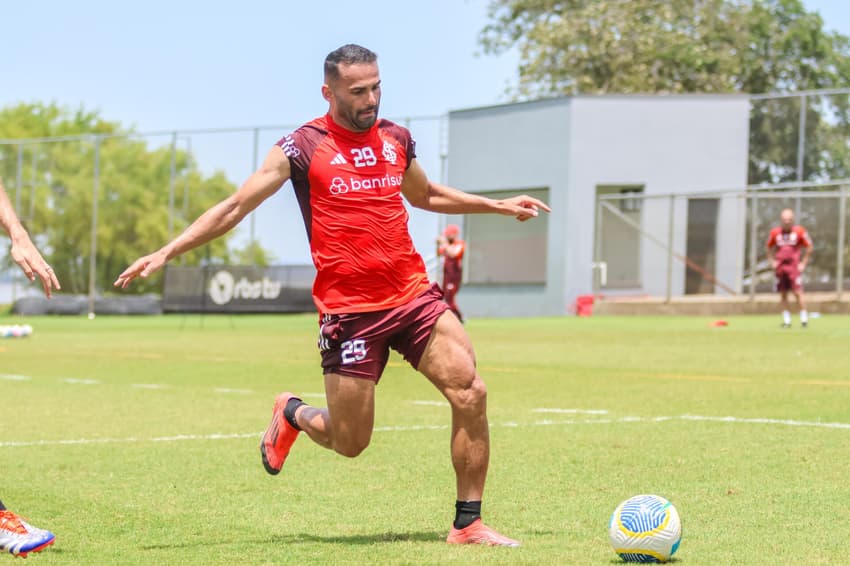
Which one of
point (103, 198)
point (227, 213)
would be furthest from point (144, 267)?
point (103, 198)

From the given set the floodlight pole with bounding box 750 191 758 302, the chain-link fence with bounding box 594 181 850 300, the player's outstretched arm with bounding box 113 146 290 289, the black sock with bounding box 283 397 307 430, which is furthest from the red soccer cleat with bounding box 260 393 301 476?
the floodlight pole with bounding box 750 191 758 302

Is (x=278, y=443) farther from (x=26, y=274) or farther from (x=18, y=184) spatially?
(x=18, y=184)

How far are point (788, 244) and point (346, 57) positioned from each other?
23227 mm

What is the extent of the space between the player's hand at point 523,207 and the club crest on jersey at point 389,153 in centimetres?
75

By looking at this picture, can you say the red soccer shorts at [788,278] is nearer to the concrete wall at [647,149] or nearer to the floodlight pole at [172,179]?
the concrete wall at [647,149]

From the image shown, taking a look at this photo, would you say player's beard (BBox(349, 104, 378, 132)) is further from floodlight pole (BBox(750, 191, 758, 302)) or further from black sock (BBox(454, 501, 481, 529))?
floodlight pole (BBox(750, 191, 758, 302))

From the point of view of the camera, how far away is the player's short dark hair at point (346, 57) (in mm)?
6535

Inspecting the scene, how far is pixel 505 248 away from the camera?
45250 millimetres

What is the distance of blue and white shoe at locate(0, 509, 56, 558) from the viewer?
6.09m

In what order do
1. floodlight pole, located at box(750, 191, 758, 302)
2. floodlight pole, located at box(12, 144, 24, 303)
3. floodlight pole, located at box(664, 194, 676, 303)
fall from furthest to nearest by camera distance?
1. floodlight pole, located at box(12, 144, 24, 303)
2. floodlight pole, located at box(664, 194, 676, 303)
3. floodlight pole, located at box(750, 191, 758, 302)

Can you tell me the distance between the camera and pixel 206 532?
676 centimetres

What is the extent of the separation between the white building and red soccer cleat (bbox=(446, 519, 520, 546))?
32337mm

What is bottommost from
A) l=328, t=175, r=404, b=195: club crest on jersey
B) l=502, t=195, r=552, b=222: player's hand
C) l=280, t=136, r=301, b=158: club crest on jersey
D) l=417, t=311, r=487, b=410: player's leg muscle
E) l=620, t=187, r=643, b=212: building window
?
l=417, t=311, r=487, b=410: player's leg muscle

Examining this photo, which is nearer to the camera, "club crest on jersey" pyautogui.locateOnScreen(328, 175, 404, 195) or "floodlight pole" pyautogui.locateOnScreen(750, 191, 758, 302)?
"club crest on jersey" pyautogui.locateOnScreen(328, 175, 404, 195)
